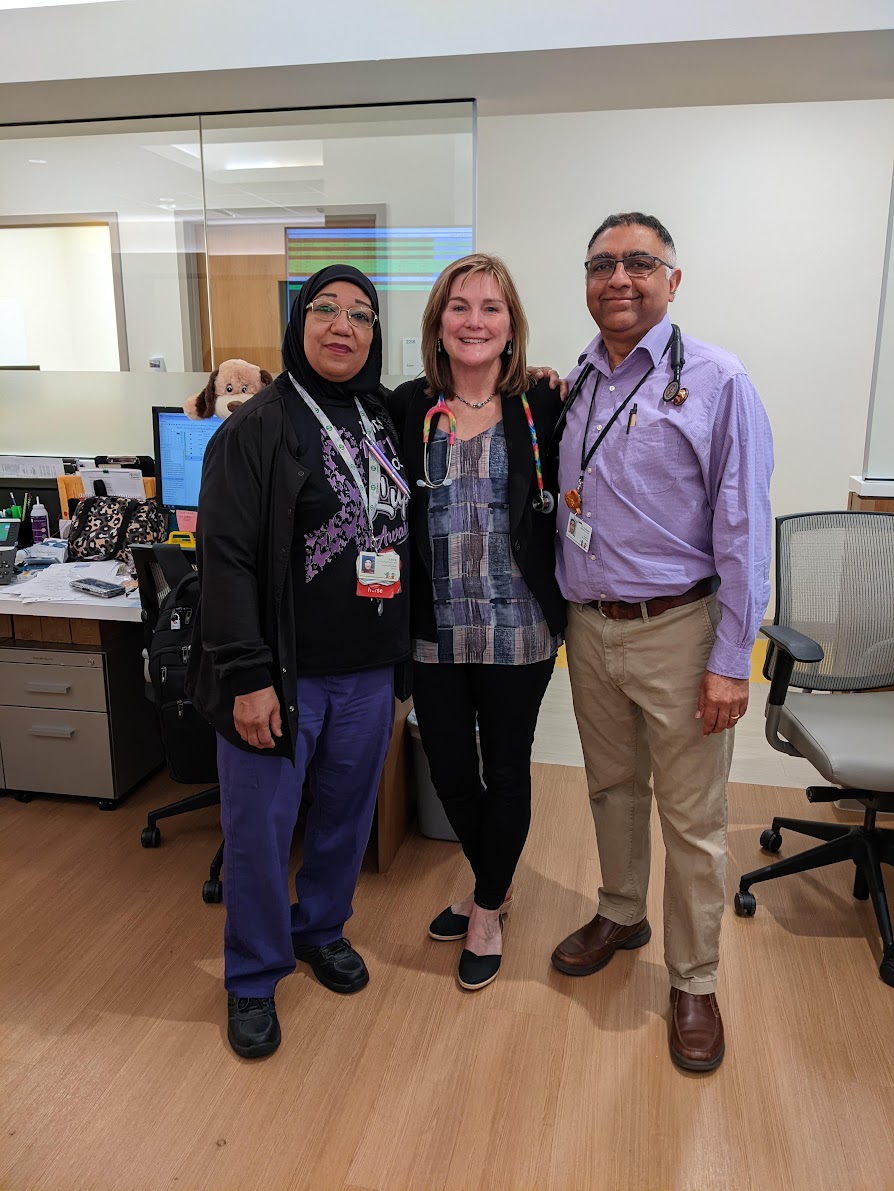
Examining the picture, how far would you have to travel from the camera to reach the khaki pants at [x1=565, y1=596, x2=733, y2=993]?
69.9 inches


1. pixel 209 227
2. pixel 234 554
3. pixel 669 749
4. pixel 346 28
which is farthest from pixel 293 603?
pixel 209 227

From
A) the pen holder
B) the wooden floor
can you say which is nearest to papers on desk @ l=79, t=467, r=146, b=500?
the pen holder

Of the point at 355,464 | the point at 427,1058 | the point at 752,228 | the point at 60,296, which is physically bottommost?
the point at 427,1058

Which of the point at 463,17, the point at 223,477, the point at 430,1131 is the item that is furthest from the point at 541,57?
the point at 430,1131

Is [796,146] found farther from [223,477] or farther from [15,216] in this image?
[223,477]

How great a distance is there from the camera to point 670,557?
5.69 feet

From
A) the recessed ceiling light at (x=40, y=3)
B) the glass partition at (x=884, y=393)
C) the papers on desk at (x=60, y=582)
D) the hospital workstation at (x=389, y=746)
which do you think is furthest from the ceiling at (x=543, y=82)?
the papers on desk at (x=60, y=582)

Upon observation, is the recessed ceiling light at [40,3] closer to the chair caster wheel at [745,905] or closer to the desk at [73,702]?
the desk at [73,702]

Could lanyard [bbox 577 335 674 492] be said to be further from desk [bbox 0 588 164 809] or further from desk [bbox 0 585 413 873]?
desk [bbox 0 588 164 809]

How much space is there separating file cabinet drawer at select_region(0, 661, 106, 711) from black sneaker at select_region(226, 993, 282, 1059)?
3.83ft

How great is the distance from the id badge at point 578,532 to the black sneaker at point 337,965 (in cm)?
113

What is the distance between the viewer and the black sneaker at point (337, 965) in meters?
2.04

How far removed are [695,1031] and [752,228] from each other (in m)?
3.98

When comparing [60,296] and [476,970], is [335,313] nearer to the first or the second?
[476,970]
